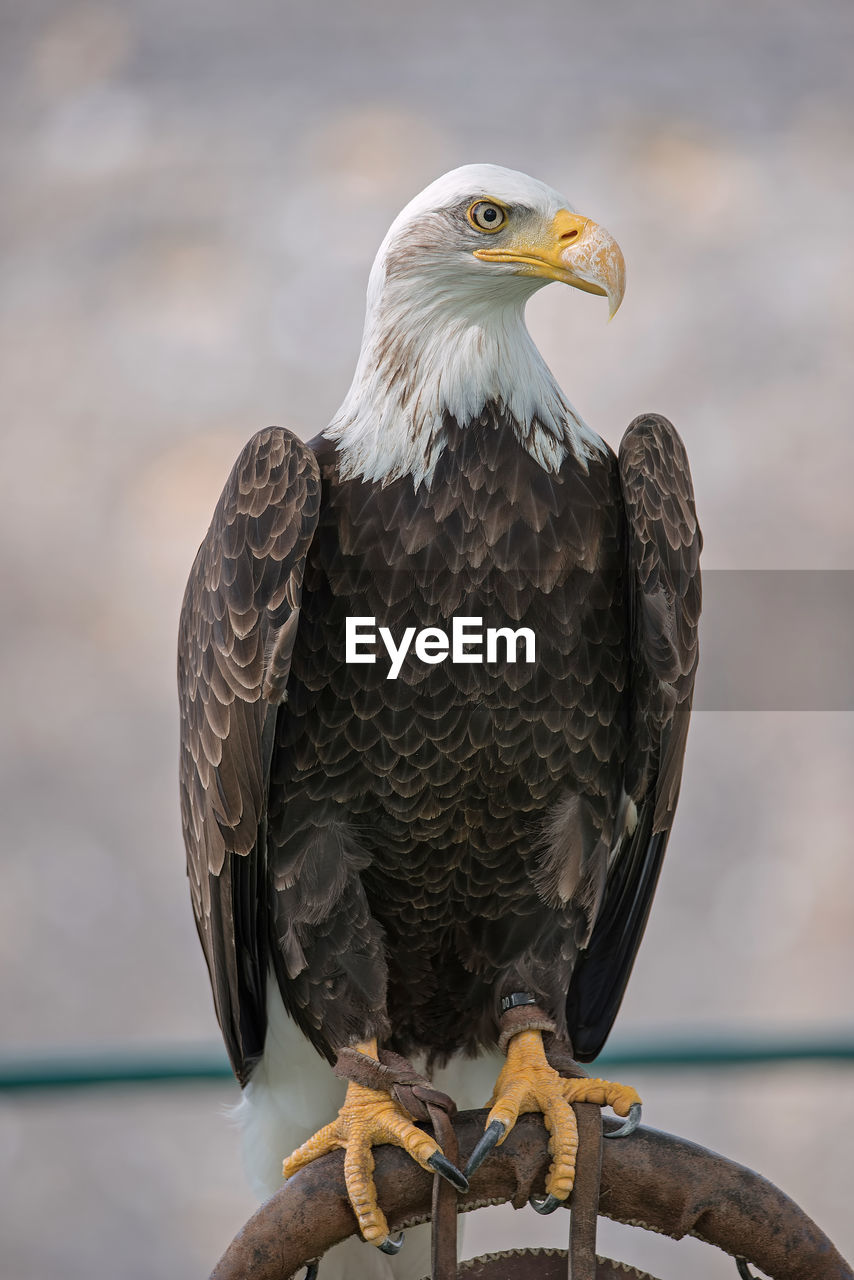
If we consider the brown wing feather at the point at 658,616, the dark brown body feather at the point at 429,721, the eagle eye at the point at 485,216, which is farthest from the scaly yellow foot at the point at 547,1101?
the eagle eye at the point at 485,216

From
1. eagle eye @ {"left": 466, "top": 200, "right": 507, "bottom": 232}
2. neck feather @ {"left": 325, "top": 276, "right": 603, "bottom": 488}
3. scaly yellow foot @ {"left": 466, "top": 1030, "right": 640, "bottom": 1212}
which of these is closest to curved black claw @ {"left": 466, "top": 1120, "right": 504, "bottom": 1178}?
scaly yellow foot @ {"left": 466, "top": 1030, "right": 640, "bottom": 1212}

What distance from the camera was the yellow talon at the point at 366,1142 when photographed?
5.35ft

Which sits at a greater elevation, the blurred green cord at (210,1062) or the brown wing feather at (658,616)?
the brown wing feather at (658,616)

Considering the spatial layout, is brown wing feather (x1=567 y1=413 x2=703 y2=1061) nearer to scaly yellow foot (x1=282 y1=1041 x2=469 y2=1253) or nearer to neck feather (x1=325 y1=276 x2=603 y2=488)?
neck feather (x1=325 y1=276 x2=603 y2=488)

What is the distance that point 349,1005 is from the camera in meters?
1.92

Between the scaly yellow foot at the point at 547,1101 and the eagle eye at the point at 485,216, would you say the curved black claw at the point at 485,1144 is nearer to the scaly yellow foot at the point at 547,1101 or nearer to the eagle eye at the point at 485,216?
the scaly yellow foot at the point at 547,1101

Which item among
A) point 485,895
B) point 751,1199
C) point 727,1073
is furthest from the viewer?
point 727,1073

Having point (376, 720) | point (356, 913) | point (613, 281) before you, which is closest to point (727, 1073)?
point (356, 913)

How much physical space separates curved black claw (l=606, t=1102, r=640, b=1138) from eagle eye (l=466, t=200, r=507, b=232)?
44.7 inches

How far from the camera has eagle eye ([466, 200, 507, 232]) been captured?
178 centimetres

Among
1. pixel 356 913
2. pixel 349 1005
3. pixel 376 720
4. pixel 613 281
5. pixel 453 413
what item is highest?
pixel 613 281

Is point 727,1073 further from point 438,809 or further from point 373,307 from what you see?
point 373,307

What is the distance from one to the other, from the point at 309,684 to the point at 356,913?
0.34m

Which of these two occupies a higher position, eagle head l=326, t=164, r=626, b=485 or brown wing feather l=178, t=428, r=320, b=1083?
eagle head l=326, t=164, r=626, b=485
